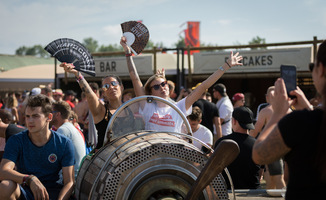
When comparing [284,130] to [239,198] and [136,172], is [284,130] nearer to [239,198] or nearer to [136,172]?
[136,172]

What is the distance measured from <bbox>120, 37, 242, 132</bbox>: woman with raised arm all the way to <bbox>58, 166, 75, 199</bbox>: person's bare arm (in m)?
0.85

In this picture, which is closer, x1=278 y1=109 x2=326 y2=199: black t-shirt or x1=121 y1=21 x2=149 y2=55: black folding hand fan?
x1=278 y1=109 x2=326 y2=199: black t-shirt

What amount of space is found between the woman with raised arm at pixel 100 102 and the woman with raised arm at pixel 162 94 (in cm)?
24

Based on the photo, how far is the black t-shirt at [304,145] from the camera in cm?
188

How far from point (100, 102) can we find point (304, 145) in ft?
8.37

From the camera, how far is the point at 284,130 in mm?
1903

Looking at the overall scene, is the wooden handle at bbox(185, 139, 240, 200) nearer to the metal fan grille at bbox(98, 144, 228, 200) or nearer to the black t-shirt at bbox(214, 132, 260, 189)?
the metal fan grille at bbox(98, 144, 228, 200)

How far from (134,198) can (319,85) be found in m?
1.28

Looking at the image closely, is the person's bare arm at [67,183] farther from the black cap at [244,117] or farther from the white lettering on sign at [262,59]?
the white lettering on sign at [262,59]

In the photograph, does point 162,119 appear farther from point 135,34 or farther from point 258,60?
point 258,60

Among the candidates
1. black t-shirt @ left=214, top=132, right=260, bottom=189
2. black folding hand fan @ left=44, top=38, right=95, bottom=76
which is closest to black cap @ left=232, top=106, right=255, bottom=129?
black t-shirt @ left=214, top=132, right=260, bottom=189

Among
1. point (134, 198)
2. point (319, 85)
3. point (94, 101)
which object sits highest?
point (319, 85)

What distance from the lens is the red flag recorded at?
40094 mm

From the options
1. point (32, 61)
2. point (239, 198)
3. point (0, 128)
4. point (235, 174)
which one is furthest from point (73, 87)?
point (32, 61)
